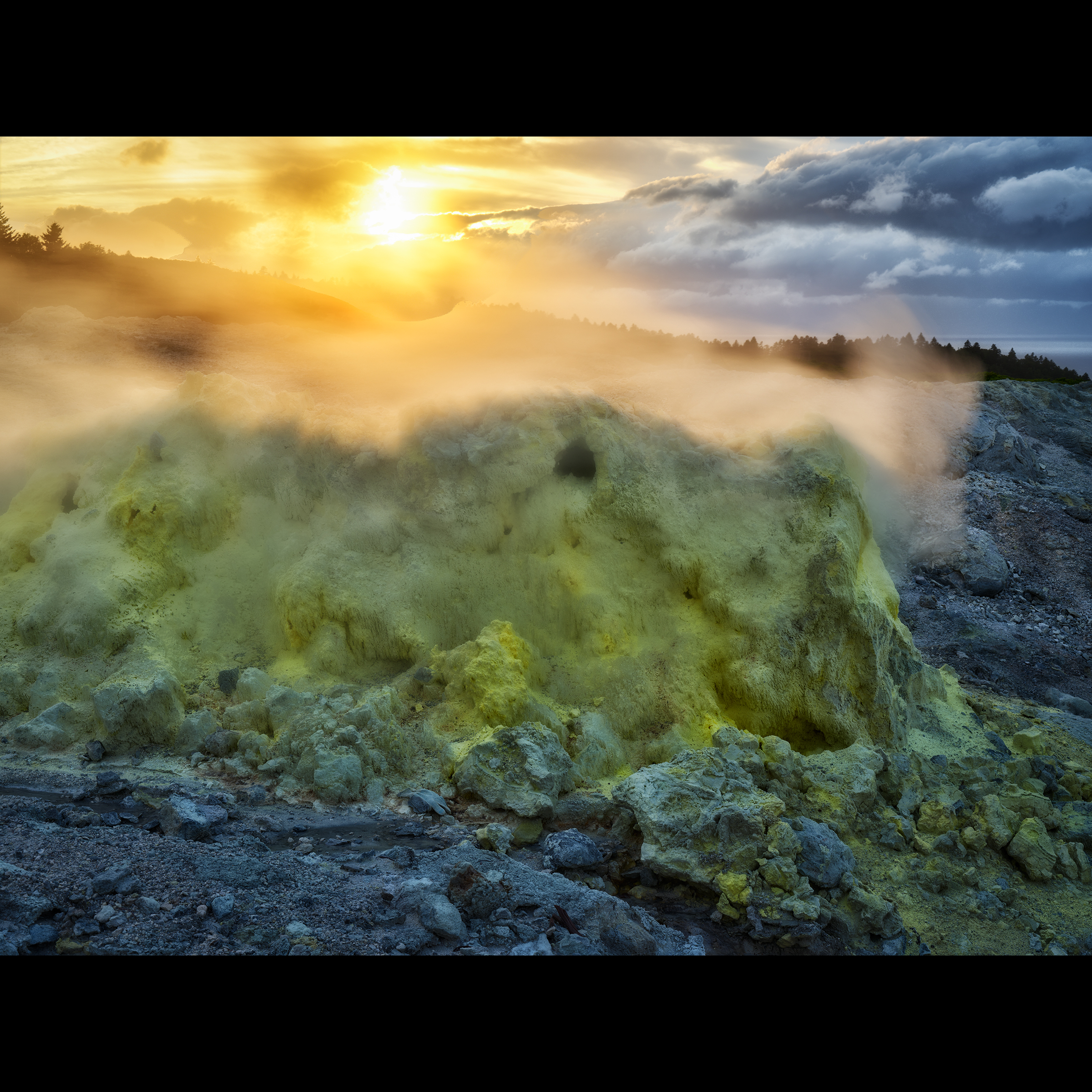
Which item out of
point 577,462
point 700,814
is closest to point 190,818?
point 700,814

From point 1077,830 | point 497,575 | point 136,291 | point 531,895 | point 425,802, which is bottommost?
point 1077,830

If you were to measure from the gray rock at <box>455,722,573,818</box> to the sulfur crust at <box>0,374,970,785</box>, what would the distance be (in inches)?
19.4

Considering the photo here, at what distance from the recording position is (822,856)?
→ 17.3 feet

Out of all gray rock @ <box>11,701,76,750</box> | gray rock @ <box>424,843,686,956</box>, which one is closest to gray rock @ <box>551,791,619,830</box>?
gray rock @ <box>424,843,686,956</box>

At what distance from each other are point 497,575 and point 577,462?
1537mm

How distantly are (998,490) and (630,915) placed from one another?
57.1ft

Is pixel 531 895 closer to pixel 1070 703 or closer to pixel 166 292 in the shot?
pixel 1070 703

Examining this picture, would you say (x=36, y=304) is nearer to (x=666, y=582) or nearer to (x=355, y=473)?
(x=355, y=473)

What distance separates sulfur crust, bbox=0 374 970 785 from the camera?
731 cm

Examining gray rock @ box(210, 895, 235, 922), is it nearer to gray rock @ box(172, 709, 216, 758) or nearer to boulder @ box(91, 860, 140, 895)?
boulder @ box(91, 860, 140, 895)

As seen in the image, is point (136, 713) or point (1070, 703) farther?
point (1070, 703)

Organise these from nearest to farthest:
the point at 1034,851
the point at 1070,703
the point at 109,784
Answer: the point at 1034,851 < the point at 109,784 < the point at 1070,703
